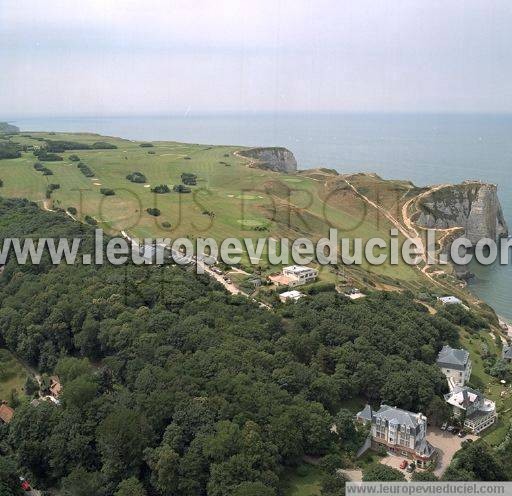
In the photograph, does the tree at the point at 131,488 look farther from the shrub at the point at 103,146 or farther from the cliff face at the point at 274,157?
the shrub at the point at 103,146

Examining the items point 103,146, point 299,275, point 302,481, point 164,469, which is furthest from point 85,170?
point 302,481

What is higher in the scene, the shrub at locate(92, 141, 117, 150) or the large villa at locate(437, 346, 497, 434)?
the shrub at locate(92, 141, 117, 150)

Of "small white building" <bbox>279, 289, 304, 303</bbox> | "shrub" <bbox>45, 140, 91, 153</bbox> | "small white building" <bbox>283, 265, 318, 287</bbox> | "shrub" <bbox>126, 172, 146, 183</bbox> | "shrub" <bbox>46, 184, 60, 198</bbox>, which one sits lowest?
"small white building" <bbox>279, 289, 304, 303</bbox>

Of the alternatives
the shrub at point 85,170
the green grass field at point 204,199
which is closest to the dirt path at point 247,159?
the green grass field at point 204,199

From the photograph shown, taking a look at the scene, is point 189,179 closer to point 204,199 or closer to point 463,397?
point 204,199

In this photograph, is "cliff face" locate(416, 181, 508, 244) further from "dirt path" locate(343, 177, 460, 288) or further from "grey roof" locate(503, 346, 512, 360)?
"grey roof" locate(503, 346, 512, 360)

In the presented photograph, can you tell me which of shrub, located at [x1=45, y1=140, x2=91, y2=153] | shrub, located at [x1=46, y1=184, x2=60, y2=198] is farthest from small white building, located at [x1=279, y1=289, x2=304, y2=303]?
shrub, located at [x1=45, y1=140, x2=91, y2=153]

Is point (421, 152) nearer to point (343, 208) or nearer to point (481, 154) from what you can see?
point (481, 154)
